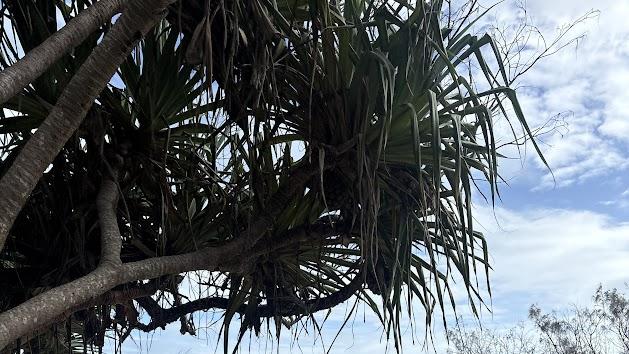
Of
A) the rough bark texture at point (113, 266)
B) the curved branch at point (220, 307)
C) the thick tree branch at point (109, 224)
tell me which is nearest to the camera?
the rough bark texture at point (113, 266)

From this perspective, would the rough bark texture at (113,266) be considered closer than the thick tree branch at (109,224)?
Yes

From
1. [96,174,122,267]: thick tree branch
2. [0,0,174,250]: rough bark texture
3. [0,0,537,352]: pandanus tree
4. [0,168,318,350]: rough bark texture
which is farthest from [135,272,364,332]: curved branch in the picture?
[0,0,174,250]: rough bark texture

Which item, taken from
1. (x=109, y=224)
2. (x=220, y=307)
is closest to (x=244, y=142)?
(x=109, y=224)

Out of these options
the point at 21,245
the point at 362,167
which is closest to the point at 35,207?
the point at 21,245

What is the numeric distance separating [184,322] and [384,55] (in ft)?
6.50

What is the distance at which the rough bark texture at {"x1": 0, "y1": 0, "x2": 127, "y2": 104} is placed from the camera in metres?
1.54

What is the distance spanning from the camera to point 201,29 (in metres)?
1.87

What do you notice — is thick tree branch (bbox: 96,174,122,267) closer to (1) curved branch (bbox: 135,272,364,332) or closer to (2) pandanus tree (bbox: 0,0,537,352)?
(2) pandanus tree (bbox: 0,0,537,352)

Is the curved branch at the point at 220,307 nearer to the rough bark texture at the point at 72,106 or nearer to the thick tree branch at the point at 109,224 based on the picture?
the thick tree branch at the point at 109,224

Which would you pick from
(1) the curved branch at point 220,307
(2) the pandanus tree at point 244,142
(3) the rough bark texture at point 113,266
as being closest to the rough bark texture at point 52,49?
(2) the pandanus tree at point 244,142

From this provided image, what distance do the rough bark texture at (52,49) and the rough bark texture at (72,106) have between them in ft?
0.17

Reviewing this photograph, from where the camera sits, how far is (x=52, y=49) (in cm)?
167

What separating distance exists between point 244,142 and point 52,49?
0.95 m

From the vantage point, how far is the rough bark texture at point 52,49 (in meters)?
1.54
